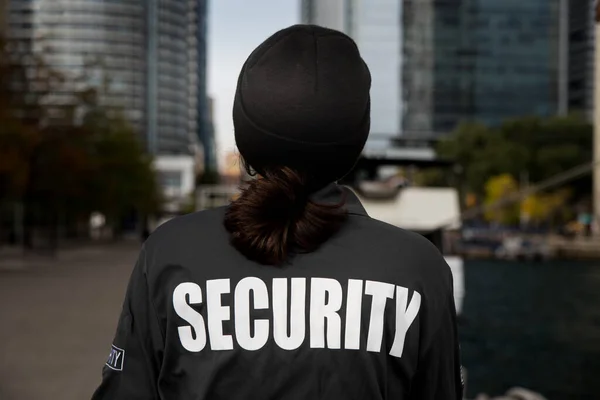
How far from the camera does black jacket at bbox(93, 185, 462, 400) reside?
58.7 inches

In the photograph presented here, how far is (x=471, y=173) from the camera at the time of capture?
3007 inches

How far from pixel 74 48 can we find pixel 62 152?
88.3 meters

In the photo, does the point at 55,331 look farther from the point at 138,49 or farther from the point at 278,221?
the point at 138,49

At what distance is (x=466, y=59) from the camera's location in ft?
366

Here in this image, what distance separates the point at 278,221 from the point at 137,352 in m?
0.37

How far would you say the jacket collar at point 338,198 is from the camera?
1.62 metres

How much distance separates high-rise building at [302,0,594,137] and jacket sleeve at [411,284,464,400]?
351 feet

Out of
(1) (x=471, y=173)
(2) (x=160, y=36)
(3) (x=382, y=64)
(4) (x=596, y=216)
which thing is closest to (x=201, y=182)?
(2) (x=160, y=36)

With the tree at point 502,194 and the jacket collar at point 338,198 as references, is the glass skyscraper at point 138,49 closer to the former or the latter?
the tree at point 502,194

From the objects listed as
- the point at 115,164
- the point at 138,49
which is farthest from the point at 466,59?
the point at 115,164

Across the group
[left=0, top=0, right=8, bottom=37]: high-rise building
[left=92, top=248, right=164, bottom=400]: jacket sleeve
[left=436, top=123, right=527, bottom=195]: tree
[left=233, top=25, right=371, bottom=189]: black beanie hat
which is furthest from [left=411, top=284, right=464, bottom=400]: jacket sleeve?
[left=436, top=123, right=527, bottom=195]: tree

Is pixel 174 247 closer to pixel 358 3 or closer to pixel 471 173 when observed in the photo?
pixel 471 173

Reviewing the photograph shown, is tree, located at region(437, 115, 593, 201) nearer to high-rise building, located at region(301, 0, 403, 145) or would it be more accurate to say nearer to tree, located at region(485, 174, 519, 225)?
tree, located at region(485, 174, 519, 225)

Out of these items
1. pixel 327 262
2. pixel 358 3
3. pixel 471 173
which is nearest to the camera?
pixel 327 262
